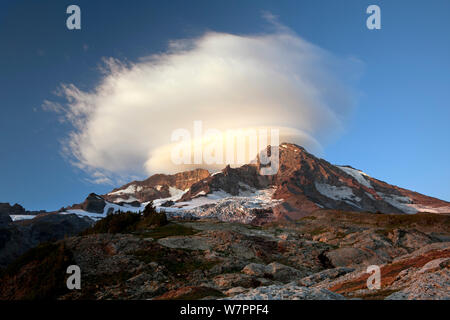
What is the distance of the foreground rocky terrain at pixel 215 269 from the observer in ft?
78.1

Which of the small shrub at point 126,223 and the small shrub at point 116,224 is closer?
the small shrub at point 116,224

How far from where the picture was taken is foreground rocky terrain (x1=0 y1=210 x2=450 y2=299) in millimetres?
23812

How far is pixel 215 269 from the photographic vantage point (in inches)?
1613

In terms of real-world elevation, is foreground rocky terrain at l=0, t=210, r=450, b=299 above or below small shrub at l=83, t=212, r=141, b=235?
below

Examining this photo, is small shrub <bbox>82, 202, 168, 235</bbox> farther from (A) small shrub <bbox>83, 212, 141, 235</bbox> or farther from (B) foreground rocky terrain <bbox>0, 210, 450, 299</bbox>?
(B) foreground rocky terrain <bbox>0, 210, 450, 299</bbox>

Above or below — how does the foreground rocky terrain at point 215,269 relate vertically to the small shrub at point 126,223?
below

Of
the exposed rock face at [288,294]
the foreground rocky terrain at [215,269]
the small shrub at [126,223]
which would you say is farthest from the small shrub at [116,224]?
the exposed rock face at [288,294]

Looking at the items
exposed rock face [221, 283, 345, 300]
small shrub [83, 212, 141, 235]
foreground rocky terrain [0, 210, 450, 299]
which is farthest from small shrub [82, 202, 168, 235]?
exposed rock face [221, 283, 345, 300]

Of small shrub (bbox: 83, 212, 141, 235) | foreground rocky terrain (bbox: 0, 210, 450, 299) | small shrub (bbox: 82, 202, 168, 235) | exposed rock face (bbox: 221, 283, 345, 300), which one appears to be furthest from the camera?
small shrub (bbox: 82, 202, 168, 235)

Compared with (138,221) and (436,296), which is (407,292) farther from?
(138,221)

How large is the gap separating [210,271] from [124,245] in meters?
13.8

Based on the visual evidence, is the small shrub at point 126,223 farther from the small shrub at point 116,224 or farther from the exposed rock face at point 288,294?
the exposed rock face at point 288,294

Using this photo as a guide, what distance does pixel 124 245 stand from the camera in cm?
4669
